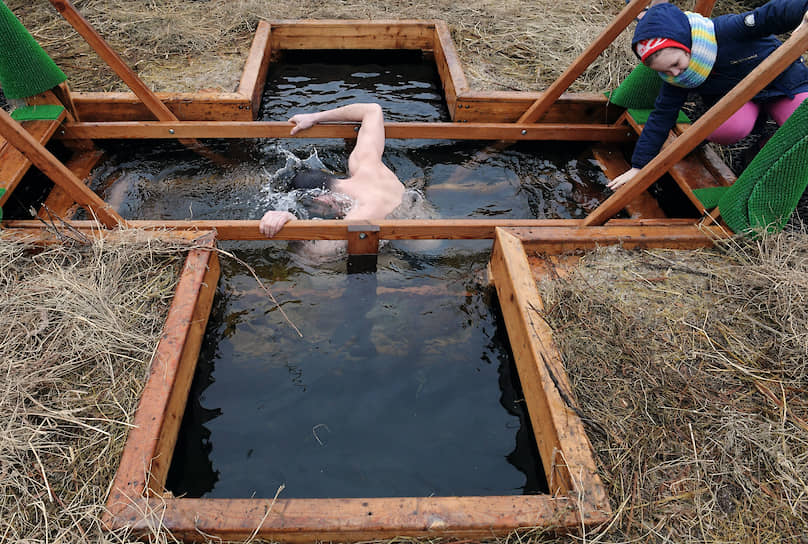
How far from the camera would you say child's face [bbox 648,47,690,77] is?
314 cm

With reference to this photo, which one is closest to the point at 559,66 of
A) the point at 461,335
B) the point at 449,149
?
the point at 449,149

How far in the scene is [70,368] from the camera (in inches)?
92.4

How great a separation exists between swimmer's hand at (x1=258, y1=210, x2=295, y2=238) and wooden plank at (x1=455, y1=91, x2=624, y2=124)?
7.47 feet

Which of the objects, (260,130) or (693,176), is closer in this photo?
(693,176)

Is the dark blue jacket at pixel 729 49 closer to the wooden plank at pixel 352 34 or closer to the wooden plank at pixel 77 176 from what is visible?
the wooden plank at pixel 352 34

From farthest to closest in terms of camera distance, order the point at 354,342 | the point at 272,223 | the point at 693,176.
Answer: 1. the point at 693,176
2. the point at 272,223
3. the point at 354,342

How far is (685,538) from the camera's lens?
1935 mm

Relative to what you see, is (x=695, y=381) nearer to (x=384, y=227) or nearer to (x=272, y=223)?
(x=384, y=227)

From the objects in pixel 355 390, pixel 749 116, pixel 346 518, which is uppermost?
pixel 749 116

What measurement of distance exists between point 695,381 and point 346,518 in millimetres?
1717

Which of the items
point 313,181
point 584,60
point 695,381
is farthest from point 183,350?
point 584,60

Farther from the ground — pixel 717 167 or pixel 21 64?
pixel 21 64

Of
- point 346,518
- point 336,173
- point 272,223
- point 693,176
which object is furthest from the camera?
point 336,173

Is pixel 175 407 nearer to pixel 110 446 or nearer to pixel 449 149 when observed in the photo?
pixel 110 446
